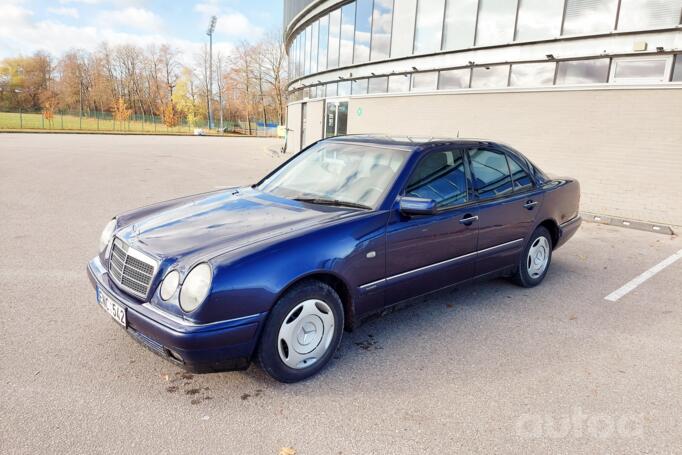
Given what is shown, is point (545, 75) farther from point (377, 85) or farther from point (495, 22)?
point (377, 85)

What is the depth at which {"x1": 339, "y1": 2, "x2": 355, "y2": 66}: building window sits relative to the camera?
58.1 ft

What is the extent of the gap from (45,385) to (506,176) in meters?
4.26

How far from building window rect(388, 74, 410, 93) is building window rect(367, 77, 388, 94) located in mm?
291

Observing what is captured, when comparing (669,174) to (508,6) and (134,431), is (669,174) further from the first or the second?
(134,431)

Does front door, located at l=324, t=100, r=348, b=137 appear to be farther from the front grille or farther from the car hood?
the front grille

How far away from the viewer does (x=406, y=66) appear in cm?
1456

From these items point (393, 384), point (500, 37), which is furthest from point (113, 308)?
point (500, 37)

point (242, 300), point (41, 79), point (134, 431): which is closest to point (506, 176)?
point (242, 300)

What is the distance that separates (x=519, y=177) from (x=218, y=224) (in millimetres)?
3226

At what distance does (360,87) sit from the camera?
1720 centimetres

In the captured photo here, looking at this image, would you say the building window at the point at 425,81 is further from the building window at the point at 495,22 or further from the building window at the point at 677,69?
the building window at the point at 677,69

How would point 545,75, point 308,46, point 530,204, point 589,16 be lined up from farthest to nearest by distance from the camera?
point 308,46 < point 545,75 < point 589,16 < point 530,204

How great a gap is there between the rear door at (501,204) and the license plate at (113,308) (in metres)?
2.97

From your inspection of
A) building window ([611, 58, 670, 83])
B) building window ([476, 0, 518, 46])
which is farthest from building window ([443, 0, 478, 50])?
building window ([611, 58, 670, 83])
